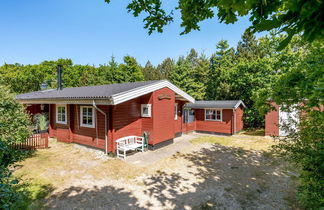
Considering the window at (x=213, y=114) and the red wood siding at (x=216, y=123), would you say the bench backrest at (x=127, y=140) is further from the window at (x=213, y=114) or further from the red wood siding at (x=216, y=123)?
the window at (x=213, y=114)

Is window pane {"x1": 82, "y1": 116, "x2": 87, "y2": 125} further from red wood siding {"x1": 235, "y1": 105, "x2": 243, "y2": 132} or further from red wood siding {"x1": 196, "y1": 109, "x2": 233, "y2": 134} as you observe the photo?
red wood siding {"x1": 235, "y1": 105, "x2": 243, "y2": 132}

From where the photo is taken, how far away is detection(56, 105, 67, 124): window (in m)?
10.2

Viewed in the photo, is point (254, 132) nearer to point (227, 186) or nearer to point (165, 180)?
point (227, 186)

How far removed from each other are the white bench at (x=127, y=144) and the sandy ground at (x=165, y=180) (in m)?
0.52

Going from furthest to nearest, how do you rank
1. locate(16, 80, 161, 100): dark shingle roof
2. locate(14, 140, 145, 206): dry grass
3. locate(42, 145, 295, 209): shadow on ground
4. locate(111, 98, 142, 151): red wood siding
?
1. locate(111, 98, 142, 151): red wood siding
2. locate(16, 80, 161, 100): dark shingle roof
3. locate(14, 140, 145, 206): dry grass
4. locate(42, 145, 295, 209): shadow on ground

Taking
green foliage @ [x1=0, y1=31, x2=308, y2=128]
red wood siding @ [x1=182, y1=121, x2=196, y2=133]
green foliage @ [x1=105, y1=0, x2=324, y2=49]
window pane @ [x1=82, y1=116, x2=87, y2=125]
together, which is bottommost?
red wood siding @ [x1=182, y1=121, x2=196, y2=133]

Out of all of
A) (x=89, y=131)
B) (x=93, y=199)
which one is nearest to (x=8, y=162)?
(x=93, y=199)

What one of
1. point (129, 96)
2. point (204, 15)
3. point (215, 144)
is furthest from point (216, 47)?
point (204, 15)

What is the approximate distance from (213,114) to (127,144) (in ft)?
28.2

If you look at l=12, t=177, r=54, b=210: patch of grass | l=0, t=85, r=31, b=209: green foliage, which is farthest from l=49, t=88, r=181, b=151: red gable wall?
l=0, t=85, r=31, b=209: green foliage

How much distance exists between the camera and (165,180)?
5.57 meters

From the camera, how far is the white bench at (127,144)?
784 centimetres

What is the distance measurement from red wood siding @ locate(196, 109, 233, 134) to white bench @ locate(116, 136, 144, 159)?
7107mm

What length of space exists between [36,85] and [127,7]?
2671 cm
